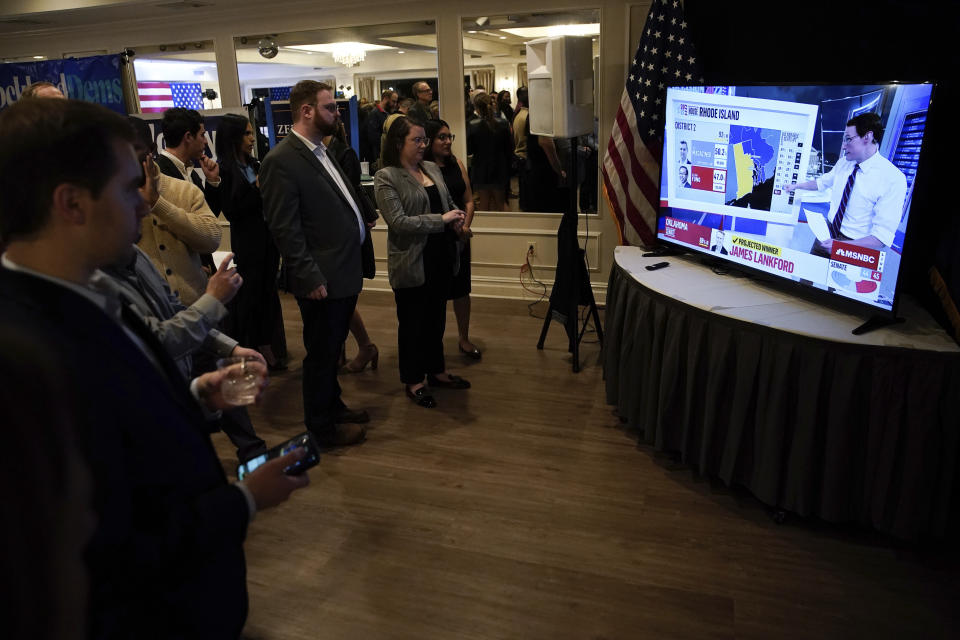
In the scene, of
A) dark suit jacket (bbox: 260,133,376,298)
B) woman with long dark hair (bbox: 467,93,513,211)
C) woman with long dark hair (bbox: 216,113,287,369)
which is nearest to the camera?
dark suit jacket (bbox: 260,133,376,298)

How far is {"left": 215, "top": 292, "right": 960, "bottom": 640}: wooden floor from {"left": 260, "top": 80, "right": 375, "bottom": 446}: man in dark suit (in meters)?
0.52

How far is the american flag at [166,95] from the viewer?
21.9 feet

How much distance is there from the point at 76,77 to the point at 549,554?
21.8ft

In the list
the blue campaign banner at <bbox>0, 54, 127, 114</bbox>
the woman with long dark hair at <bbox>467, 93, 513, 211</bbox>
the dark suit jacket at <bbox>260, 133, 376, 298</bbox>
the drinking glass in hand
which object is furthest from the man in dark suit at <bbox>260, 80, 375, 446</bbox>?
the blue campaign banner at <bbox>0, 54, 127, 114</bbox>

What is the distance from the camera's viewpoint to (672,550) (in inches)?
96.6

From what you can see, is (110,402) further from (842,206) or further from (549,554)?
(842,206)

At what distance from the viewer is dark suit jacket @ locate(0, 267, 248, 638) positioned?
0.80m

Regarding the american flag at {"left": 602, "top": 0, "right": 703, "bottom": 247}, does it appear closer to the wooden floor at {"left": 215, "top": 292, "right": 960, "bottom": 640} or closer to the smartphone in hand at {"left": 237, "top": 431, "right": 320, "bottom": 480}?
the wooden floor at {"left": 215, "top": 292, "right": 960, "bottom": 640}

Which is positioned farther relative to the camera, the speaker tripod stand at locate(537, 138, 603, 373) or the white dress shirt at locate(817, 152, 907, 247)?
the speaker tripod stand at locate(537, 138, 603, 373)

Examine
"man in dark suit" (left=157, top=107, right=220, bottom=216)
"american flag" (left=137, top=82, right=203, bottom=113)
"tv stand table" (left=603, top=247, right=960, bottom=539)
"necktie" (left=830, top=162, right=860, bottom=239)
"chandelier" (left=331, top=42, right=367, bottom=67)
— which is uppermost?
"chandelier" (left=331, top=42, right=367, bottom=67)

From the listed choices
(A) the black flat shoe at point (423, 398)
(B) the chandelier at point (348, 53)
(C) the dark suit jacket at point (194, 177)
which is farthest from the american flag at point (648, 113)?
(B) the chandelier at point (348, 53)

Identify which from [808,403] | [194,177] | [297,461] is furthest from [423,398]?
[297,461]

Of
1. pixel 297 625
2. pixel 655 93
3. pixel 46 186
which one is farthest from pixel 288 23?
pixel 46 186

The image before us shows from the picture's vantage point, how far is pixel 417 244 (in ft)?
11.3
